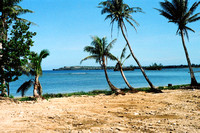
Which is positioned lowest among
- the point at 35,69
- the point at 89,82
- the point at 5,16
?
the point at 89,82

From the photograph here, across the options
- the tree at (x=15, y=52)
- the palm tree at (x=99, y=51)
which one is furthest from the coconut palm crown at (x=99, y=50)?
the tree at (x=15, y=52)

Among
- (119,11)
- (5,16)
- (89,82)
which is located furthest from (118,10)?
(89,82)

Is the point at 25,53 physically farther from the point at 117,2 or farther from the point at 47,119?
the point at 117,2

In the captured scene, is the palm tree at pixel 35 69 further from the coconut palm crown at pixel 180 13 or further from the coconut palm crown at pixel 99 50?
the coconut palm crown at pixel 180 13

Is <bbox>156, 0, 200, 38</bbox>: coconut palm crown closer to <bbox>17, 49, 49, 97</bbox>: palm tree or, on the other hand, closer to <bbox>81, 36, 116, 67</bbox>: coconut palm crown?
<bbox>81, 36, 116, 67</bbox>: coconut palm crown

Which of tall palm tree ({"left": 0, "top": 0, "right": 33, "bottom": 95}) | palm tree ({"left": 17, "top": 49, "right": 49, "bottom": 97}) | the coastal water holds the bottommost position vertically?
the coastal water

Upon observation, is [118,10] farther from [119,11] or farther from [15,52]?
[15,52]

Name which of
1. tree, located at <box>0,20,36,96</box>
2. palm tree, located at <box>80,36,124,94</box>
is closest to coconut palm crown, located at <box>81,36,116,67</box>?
palm tree, located at <box>80,36,124,94</box>

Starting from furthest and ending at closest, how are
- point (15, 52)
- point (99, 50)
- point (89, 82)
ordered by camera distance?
point (89, 82) < point (99, 50) < point (15, 52)

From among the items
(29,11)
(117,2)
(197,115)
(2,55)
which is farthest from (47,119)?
(117,2)

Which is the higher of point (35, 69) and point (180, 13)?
point (180, 13)

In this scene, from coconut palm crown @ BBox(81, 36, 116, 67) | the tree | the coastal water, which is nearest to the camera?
the tree

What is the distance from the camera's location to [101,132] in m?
5.03

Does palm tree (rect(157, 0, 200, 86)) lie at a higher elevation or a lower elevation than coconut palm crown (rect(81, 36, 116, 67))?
higher
